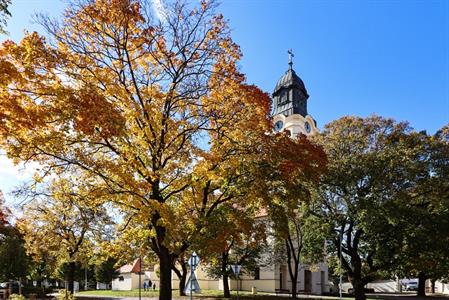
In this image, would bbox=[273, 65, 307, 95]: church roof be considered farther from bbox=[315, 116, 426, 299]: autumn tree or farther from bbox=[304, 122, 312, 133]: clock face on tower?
bbox=[315, 116, 426, 299]: autumn tree

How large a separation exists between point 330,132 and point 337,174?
311 centimetres

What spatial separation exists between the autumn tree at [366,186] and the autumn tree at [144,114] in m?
9.21

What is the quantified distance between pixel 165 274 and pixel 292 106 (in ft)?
132

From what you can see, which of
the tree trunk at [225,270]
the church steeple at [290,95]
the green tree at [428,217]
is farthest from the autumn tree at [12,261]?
the church steeple at [290,95]

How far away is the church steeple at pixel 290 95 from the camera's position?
53.6 meters

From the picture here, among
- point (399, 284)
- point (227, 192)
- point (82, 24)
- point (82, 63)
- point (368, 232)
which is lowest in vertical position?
point (399, 284)

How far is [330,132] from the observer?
25719mm

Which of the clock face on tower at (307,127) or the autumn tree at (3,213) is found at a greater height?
the clock face on tower at (307,127)

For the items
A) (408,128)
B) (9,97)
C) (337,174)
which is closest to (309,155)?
(337,174)

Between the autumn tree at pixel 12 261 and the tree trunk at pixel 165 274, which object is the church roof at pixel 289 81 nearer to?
the autumn tree at pixel 12 261

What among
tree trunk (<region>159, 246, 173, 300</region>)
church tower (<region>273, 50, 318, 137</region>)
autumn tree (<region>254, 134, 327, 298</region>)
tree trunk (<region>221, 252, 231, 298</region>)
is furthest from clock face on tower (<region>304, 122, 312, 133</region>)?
tree trunk (<region>159, 246, 173, 300</region>)

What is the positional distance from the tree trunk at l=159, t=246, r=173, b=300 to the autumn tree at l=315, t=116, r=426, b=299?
34.0ft

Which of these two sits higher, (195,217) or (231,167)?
(231,167)

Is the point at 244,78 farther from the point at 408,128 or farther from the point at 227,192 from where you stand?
the point at 408,128
